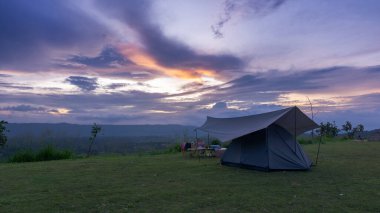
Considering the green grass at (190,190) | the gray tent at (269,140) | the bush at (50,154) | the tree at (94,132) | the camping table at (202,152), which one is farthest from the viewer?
the tree at (94,132)

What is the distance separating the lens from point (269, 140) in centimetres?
1138

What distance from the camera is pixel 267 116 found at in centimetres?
1209

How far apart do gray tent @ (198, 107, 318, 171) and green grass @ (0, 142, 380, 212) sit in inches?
20.8

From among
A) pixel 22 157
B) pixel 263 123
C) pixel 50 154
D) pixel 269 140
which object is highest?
pixel 263 123

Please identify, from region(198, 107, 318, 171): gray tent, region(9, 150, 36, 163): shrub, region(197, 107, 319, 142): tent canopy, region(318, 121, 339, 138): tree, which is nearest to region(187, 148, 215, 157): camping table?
region(197, 107, 319, 142): tent canopy

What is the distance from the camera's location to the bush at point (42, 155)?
52.6ft

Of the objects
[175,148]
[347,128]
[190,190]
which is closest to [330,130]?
[347,128]

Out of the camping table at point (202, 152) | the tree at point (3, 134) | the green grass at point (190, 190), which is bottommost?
the green grass at point (190, 190)

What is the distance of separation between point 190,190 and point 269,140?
436cm

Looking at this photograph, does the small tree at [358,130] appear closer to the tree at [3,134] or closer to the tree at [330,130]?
the tree at [330,130]

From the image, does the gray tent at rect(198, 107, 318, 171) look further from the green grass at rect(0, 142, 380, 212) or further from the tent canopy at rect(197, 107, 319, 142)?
the green grass at rect(0, 142, 380, 212)

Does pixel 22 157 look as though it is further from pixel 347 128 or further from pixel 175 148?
pixel 347 128

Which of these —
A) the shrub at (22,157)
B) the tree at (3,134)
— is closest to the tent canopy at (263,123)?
the shrub at (22,157)

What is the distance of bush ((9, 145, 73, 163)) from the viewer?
16.0m
